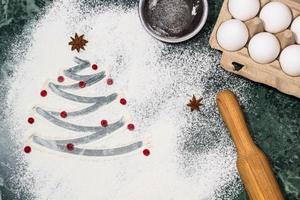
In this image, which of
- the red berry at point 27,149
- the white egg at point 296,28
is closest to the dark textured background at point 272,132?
the red berry at point 27,149

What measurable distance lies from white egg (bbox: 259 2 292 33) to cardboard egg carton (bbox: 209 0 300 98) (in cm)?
Answer: 1

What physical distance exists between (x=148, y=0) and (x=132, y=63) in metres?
0.13

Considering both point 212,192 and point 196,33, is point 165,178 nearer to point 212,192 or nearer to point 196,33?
point 212,192

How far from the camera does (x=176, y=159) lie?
3.58 feet

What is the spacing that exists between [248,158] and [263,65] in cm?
17

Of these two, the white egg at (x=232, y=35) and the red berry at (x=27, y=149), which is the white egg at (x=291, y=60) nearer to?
the white egg at (x=232, y=35)

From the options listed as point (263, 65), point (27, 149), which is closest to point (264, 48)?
point (263, 65)

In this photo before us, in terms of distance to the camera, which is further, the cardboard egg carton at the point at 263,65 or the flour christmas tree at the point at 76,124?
the flour christmas tree at the point at 76,124

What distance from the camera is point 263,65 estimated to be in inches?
38.4

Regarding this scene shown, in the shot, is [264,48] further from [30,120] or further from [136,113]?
[30,120]

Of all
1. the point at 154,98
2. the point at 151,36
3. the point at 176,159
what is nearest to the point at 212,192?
the point at 176,159

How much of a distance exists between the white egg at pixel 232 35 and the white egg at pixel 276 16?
42mm

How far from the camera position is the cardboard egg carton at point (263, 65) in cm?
97

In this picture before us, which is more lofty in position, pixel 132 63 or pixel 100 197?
pixel 132 63
